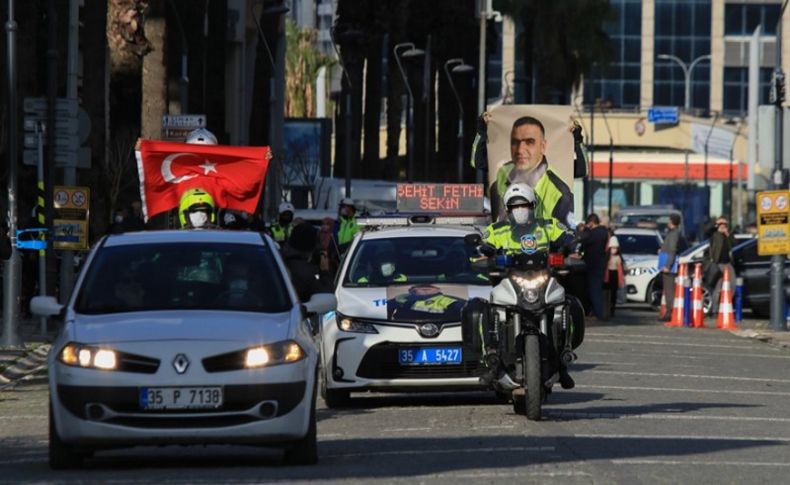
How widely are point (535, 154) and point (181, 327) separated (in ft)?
41.9

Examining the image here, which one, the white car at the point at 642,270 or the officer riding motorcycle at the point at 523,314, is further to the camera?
the white car at the point at 642,270

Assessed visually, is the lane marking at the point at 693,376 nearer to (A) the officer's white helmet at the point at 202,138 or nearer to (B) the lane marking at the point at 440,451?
(A) the officer's white helmet at the point at 202,138

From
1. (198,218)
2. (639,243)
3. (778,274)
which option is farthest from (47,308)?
(639,243)

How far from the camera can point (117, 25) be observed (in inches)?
1351

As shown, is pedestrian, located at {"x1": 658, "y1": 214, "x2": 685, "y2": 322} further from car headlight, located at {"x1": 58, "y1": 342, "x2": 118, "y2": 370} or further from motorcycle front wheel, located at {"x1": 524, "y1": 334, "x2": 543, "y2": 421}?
car headlight, located at {"x1": 58, "y1": 342, "x2": 118, "y2": 370}

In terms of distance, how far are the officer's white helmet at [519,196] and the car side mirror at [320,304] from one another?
10.3 ft

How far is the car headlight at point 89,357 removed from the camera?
1224 cm

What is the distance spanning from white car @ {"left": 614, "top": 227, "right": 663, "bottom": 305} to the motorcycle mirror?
1064 inches

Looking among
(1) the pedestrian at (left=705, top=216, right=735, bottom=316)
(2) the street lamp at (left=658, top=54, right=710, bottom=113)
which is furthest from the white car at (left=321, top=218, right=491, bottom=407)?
(2) the street lamp at (left=658, top=54, right=710, bottom=113)

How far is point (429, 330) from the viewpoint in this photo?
1722cm

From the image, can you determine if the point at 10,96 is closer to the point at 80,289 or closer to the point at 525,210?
the point at 525,210

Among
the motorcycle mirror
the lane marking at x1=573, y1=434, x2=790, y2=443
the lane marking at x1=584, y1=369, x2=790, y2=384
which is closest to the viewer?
the lane marking at x1=573, y1=434, x2=790, y2=443

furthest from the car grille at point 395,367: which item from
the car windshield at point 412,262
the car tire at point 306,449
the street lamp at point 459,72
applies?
the street lamp at point 459,72

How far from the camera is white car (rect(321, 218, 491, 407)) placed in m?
17.2
